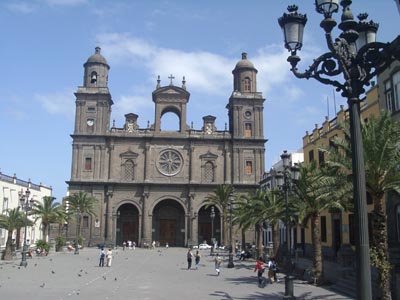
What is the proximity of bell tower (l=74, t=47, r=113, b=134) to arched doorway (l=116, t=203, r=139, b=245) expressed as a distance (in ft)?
38.6

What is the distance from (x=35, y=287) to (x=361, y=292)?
1690 cm

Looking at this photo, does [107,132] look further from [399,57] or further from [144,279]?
[399,57]

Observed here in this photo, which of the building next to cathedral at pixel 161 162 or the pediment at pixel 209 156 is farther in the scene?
the pediment at pixel 209 156

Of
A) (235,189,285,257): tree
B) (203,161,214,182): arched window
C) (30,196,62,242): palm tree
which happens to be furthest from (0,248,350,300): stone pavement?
(203,161,214,182): arched window

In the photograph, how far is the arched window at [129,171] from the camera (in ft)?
204

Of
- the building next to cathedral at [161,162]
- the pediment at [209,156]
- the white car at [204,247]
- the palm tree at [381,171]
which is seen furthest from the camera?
the pediment at [209,156]

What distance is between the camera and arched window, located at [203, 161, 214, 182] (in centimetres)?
6328

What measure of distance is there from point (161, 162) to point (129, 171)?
4.78 m

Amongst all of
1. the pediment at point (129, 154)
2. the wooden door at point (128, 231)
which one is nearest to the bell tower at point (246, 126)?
the pediment at point (129, 154)

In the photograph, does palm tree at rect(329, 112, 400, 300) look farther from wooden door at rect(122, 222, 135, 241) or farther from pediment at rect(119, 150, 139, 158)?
wooden door at rect(122, 222, 135, 241)

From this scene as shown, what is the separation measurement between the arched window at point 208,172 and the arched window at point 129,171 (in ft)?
34.1

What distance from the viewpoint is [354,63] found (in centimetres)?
685

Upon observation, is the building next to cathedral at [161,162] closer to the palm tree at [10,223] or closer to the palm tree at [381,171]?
the palm tree at [10,223]

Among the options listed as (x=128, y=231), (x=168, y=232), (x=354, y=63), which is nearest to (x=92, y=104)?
(x=128, y=231)
